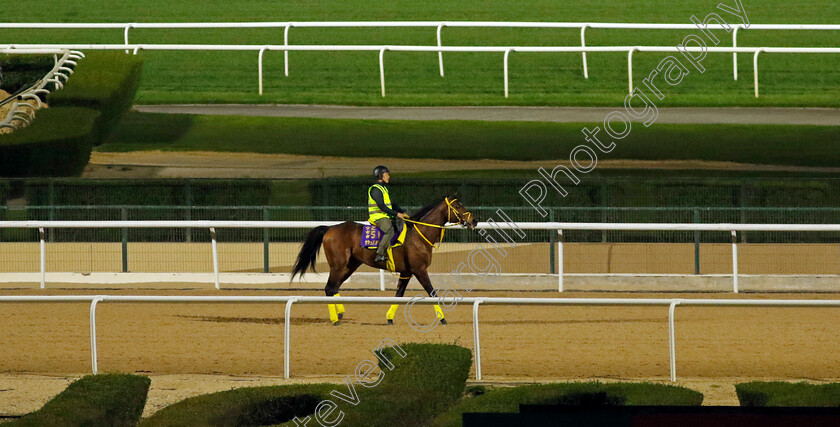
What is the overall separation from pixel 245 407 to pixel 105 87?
1321 cm

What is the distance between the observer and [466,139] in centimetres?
1797

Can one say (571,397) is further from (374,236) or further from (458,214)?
(374,236)

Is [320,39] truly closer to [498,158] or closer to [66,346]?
[498,158]

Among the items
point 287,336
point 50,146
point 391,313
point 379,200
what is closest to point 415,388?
point 287,336

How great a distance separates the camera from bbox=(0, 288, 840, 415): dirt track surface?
7.75m

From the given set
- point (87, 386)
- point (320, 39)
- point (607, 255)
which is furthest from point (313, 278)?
point (320, 39)

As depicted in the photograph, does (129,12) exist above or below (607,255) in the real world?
above

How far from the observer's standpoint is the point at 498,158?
17250 mm

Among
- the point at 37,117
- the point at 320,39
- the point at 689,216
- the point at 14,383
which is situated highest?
the point at 320,39

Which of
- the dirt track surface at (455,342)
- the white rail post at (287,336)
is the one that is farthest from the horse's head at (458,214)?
the white rail post at (287,336)

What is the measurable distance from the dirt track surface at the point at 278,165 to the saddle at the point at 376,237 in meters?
5.59

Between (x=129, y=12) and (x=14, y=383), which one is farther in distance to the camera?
(x=129, y=12)

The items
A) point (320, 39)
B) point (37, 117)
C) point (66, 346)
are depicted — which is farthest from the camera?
point (320, 39)

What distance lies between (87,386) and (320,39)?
705 inches
